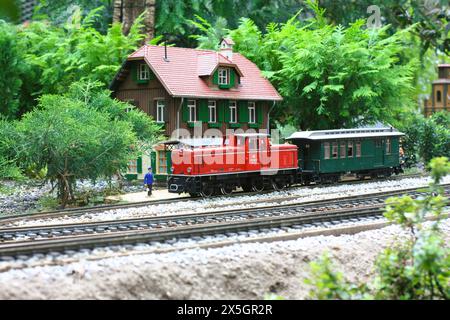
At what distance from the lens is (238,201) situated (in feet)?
73.0

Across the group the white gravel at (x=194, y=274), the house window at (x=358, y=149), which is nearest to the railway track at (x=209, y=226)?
the white gravel at (x=194, y=274)

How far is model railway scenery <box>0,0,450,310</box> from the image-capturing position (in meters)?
10.4

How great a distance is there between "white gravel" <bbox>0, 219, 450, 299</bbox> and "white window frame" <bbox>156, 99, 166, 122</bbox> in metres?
16.0

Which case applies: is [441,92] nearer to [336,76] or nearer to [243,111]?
[336,76]

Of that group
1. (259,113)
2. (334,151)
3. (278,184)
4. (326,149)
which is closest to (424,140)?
(334,151)

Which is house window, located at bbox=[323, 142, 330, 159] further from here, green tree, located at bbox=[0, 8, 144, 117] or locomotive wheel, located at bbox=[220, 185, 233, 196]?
green tree, located at bbox=[0, 8, 144, 117]

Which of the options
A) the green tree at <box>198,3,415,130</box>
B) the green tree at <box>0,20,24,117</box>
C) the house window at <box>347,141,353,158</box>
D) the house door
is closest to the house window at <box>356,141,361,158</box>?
the house window at <box>347,141,353,158</box>

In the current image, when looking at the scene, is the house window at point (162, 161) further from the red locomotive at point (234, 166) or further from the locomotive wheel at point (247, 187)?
the locomotive wheel at point (247, 187)

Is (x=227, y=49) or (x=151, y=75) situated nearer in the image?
(x=151, y=75)

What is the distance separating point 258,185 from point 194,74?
7089 millimetres

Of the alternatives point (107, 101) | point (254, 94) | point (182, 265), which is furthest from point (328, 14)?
point (182, 265)

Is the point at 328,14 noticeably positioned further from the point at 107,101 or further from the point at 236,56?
the point at 107,101

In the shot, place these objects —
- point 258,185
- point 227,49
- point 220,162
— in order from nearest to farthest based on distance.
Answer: point 220,162, point 258,185, point 227,49
